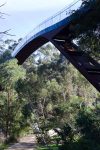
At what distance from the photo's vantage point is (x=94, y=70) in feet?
82.9

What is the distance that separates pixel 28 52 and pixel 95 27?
2896 centimetres

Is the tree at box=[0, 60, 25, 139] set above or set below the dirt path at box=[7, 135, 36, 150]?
above

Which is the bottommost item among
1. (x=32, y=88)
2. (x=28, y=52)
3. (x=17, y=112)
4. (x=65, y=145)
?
(x=65, y=145)

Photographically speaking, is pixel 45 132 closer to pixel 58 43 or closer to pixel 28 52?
pixel 58 43

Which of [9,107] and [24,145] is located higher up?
[9,107]

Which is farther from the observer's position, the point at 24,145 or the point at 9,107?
the point at 9,107

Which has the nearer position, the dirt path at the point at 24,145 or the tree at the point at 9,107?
the dirt path at the point at 24,145

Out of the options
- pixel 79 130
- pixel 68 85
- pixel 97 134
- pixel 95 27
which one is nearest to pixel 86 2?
pixel 95 27

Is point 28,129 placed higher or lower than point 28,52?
lower

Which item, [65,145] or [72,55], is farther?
[72,55]

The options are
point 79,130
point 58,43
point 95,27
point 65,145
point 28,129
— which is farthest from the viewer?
point 28,129

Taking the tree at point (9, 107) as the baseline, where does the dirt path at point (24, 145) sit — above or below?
below

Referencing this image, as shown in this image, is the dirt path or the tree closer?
the dirt path

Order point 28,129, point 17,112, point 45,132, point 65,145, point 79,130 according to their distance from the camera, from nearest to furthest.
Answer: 1. point 65,145
2. point 79,130
3. point 45,132
4. point 17,112
5. point 28,129
